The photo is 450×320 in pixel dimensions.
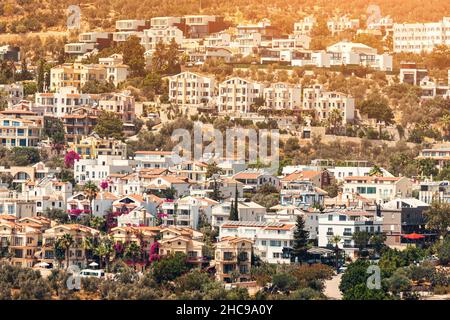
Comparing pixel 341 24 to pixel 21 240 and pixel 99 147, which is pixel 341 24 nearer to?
pixel 99 147

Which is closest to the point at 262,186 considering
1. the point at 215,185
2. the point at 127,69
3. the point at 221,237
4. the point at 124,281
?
the point at 215,185

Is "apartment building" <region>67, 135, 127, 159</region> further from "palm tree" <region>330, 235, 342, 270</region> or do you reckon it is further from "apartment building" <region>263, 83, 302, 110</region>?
"palm tree" <region>330, 235, 342, 270</region>

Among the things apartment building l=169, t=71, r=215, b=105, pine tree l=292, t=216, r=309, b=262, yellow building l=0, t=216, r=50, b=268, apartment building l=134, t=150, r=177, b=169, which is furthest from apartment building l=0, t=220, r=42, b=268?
apartment building l=169, t=71, r=215, b=105

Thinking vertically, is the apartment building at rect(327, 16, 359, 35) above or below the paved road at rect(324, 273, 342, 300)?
above

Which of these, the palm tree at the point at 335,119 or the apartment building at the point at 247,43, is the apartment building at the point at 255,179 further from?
the apartment building at the point at 247,43

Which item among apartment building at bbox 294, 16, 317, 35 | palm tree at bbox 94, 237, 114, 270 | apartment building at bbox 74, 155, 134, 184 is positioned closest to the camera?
palm tree at bbox 94, 237, 114, 270
